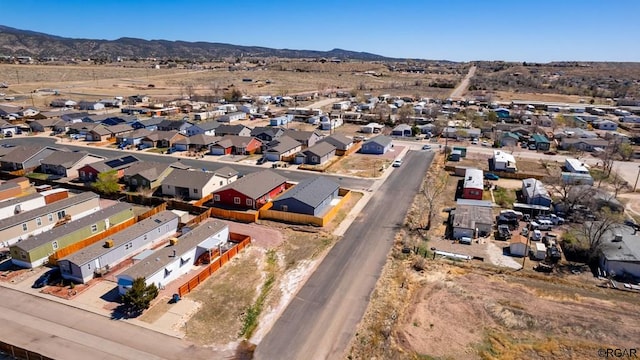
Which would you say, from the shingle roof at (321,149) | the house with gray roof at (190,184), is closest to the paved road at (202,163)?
the shingle roof at (321,149)

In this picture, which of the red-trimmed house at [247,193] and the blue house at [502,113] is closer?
the red-trimmed house at [247,193]

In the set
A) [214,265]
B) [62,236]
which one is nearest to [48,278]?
[62,236]

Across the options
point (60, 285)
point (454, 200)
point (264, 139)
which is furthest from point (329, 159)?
point (60, 285)

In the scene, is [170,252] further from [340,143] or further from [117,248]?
[340,143]

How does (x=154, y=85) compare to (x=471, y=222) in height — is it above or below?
above

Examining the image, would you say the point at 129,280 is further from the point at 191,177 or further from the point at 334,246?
the point at 191,177

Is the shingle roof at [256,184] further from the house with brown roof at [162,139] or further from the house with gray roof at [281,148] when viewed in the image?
the house with brown roof at [162,139]
